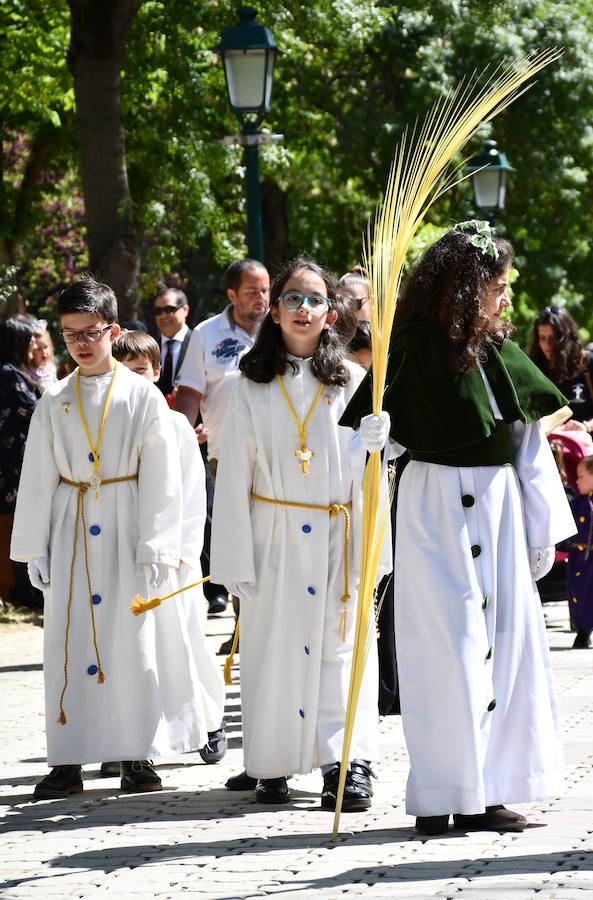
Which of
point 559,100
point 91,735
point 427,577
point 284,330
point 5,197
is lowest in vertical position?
point 91,735

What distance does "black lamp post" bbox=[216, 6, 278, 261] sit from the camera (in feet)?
44.1

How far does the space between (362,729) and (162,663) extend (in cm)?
105

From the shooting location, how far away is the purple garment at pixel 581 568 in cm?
1154

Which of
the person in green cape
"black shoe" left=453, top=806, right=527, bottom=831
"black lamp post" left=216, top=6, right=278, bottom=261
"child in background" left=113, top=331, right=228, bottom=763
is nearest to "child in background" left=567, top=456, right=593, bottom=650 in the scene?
"black lamp post" left=216, top=6, right=278, bottom=261

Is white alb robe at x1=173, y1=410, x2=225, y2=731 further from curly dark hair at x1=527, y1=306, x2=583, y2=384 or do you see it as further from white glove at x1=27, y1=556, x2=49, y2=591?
curly dark hair at x1=527, y1=306, x2=583, y2=384

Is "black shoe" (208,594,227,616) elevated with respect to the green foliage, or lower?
lower

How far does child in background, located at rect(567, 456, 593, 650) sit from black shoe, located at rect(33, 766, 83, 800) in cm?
468

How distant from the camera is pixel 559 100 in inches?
1083

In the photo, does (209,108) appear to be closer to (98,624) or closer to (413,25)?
(413,25)

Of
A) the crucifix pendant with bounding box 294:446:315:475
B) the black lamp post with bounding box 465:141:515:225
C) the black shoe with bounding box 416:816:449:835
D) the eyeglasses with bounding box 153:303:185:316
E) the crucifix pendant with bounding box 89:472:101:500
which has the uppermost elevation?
the black lamp post with bounding box 465:141:515:225

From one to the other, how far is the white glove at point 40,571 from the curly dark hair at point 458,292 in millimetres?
2033

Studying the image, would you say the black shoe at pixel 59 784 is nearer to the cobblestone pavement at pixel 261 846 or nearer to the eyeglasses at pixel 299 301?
the cobblestone pavement at pixel 261 846

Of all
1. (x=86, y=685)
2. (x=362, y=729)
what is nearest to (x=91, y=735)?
(x=86, y=685)

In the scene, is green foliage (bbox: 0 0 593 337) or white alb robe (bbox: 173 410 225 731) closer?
white alb robe (bbox: 173 410 225 731)
